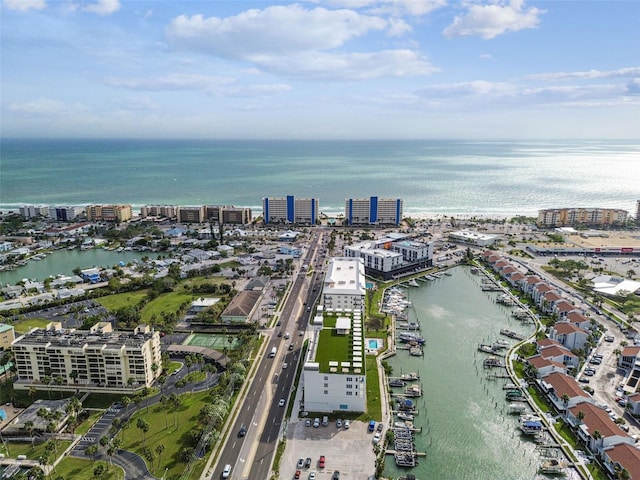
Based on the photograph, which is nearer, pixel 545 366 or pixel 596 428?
pixel 596 428

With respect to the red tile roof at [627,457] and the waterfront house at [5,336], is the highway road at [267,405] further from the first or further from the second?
the waterfront house at [5,336]

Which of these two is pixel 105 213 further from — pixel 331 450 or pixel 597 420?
pixel 597 420

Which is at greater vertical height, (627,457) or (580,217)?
(580,217)

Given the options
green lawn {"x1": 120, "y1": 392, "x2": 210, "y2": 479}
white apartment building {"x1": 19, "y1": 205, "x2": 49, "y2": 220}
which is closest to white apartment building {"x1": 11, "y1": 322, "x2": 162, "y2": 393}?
green lawn {"x1": 120, "y1": 392, "x2": 210, "y2": 479}

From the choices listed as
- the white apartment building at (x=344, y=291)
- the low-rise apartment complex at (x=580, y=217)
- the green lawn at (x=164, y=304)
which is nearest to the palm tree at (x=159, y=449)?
the white apartment building at (x=344, y=291)

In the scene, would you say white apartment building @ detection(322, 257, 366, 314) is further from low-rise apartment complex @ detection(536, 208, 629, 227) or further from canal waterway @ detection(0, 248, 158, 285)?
low-rise apartment complex @ detection(536, 208, 629, 227)

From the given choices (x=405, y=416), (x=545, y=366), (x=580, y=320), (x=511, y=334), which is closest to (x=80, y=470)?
(x=405, y=416)
